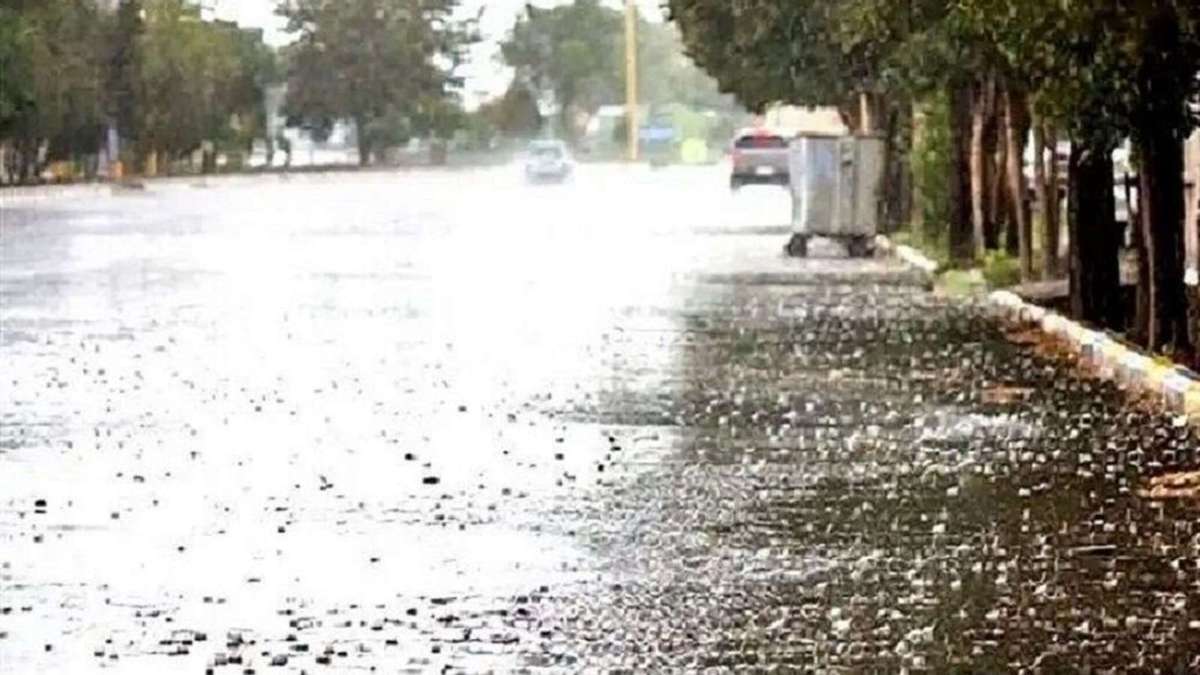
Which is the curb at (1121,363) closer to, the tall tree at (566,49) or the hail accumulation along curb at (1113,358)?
the hail accumulation along curb at (1113,358)

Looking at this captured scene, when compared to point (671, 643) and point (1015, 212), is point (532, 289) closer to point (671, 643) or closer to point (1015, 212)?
point (1015, 212)

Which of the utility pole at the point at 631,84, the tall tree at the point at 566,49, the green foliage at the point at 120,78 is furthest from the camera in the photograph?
the tall tree at the point at 566,49

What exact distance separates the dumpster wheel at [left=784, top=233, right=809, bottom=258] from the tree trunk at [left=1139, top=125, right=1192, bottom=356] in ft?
70.3

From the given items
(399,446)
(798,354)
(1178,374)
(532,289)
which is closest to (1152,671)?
(399,446)

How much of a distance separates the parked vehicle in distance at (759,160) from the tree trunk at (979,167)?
39.4 m

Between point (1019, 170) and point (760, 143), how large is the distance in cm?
4501

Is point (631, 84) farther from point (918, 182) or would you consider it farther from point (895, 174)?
point (918, 182)

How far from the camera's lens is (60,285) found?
117 feet

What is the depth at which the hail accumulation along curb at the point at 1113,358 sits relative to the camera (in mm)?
19547

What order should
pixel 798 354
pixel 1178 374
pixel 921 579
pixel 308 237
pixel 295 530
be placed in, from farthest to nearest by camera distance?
pixel 308 237, pixel 798 354, pixel 1178 374, pixel 295 530, pixel 921 579

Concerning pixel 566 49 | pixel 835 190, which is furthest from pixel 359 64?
pixel 835 190

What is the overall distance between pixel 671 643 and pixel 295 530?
11.0 ft

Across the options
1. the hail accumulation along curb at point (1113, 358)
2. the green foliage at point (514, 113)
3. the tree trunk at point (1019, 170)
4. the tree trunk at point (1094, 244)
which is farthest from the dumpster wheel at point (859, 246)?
the green foliage at point (514, 113)

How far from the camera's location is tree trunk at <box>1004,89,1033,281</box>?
3291 cm
